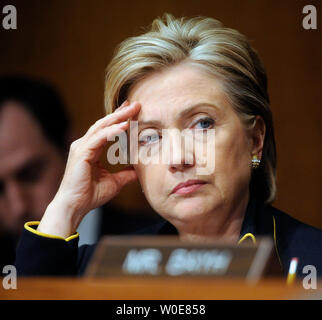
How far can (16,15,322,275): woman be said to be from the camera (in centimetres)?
146

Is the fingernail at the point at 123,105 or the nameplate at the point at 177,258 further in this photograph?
the fingernail at the point at 123,105

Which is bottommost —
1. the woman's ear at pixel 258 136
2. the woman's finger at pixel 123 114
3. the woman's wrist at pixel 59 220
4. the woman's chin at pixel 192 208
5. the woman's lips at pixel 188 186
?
the woman's wrist at pixel 59 220

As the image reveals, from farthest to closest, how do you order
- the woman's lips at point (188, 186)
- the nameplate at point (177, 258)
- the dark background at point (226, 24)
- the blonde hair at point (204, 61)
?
the dark background at point (226, 24) → the blonde hair at point (204, 61) → the woman's lips at point (188, 186) → the nameplate at point (177, 258)

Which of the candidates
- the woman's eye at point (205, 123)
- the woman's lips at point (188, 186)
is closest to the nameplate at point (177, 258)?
the woman's lips at point (188, 186)

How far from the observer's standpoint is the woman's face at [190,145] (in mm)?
1454

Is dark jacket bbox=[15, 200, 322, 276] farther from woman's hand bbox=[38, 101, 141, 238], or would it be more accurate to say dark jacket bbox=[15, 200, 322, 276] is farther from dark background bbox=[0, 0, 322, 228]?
dark background bbox=[0, 0, 322, 228]

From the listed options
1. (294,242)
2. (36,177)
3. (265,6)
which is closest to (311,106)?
(265,6)

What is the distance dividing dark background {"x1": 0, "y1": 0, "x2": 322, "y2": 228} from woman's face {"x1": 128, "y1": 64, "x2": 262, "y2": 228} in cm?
81

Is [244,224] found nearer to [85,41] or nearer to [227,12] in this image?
[227,12]

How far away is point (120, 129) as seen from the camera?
5.05 feet

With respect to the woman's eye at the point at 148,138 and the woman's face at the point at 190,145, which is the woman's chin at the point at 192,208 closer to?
the woman's face at the point at 190,145

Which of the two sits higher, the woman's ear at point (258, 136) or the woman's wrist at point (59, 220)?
the woman's ear at point (258, 136)

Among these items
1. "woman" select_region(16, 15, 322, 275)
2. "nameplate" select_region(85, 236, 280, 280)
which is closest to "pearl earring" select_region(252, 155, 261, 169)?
"woman" select_region(16, 15, 322, 275)
